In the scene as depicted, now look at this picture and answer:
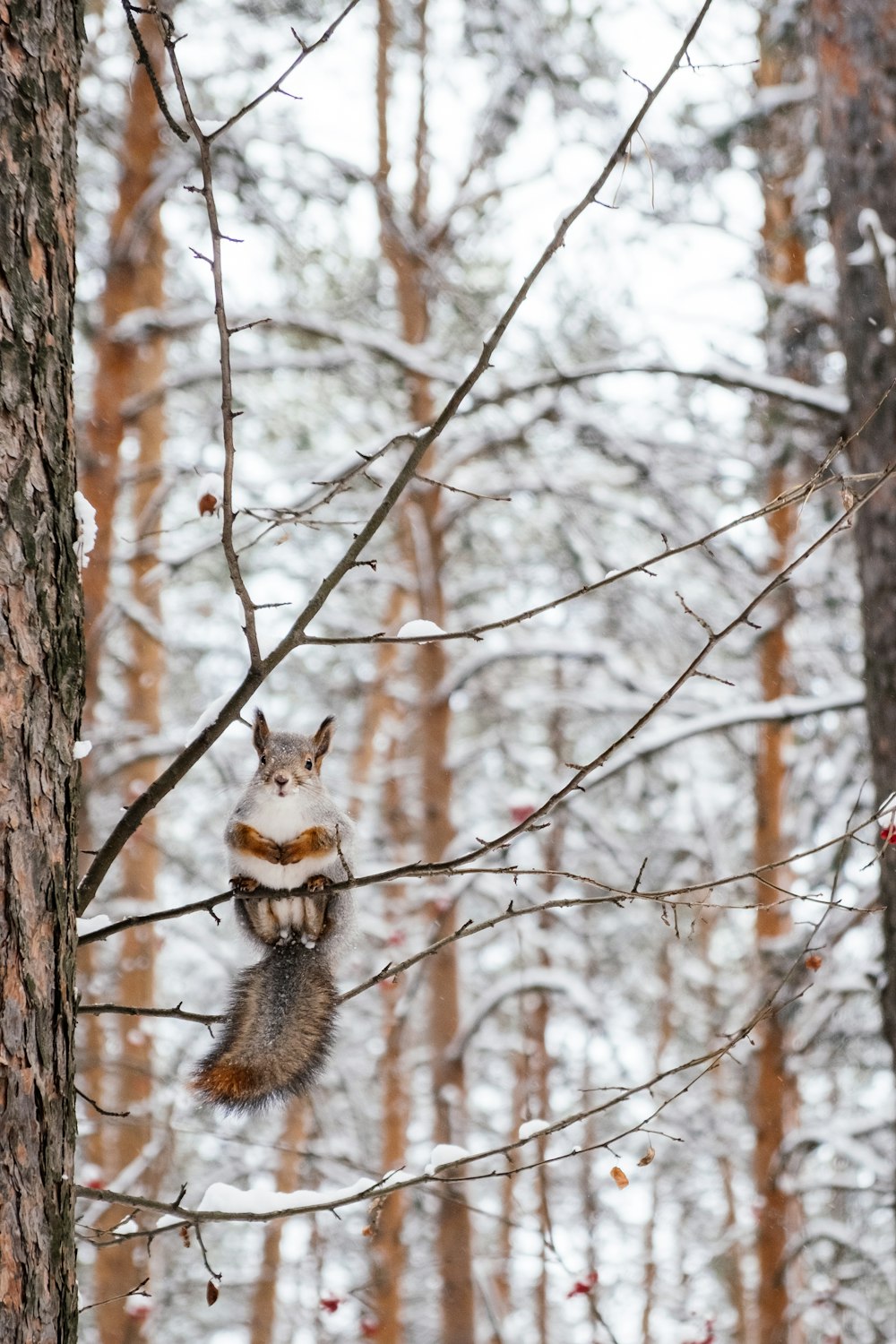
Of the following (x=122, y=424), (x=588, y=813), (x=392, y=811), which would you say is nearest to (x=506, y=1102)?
(x=392, y=811)

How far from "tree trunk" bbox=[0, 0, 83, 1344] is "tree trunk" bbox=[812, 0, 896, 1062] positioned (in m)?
2.78

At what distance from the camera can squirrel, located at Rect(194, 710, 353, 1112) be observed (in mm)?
2371

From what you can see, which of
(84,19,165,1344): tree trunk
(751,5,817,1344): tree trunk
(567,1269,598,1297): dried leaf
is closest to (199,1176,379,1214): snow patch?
(567,1269,598,1297): dried leaf

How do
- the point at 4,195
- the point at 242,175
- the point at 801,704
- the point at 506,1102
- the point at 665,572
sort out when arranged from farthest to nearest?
the point at 506,1102, the point at 665,572, the point at 242,175, the point at 801,704, the point at 4,195

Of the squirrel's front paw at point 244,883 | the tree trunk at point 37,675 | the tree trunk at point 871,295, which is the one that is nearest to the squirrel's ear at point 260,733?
the squirrel's front paw at point 244,883

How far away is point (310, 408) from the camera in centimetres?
1092

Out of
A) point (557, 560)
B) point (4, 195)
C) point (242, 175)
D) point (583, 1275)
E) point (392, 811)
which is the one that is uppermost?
point (242, 175)

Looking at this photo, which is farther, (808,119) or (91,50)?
(808,119)

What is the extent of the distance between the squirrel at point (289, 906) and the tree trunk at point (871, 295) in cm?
203

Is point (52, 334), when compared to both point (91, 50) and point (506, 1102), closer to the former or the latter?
point (91, 50)

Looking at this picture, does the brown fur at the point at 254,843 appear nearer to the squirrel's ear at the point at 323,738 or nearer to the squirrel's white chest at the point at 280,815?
Result: the squirrel's white chest at the point at 280,815

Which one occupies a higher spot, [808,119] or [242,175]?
[808,119]

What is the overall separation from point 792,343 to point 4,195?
4840 mm

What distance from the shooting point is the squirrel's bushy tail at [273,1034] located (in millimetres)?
2254
